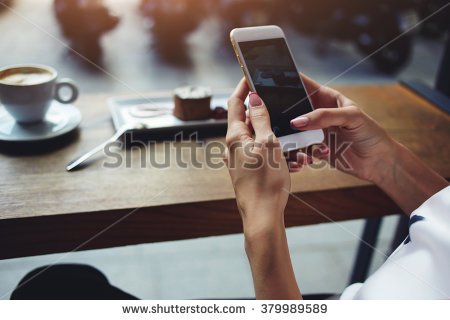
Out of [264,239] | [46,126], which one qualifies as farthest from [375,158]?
[46,126]

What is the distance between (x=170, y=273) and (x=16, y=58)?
5.30ft

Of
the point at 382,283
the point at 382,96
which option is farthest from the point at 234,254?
the point at 382,283

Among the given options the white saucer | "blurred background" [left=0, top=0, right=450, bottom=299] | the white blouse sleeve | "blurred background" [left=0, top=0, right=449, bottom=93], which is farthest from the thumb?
"blurred background" [left=0, top=0, right=449, bottom=93]

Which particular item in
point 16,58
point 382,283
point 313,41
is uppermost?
point 382,283

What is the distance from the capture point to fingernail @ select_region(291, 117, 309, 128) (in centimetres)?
74

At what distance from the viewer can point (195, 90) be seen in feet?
3.35

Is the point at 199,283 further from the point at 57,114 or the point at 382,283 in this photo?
the point at 382,283

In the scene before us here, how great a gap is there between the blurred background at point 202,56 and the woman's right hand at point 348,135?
0.80 meters

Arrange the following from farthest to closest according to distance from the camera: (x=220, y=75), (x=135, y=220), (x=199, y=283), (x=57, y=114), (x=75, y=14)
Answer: (x=220, y=75) < (x=75, y=14) < (x=199, y=283) < (x=57, y=114) < (x=135, y=220)

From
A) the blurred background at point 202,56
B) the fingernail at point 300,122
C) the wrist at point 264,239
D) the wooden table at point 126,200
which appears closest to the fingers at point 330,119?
Answer: the fingernail at point 300,122

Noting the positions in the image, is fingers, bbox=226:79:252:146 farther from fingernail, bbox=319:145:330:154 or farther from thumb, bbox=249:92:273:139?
fingernail, bbox=319:145:330:154

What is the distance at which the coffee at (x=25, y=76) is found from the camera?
0.92 meters

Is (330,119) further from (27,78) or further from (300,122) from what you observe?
(27,78)

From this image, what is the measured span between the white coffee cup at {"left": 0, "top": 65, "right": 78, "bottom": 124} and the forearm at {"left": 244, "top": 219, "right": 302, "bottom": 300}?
569 millimetres
